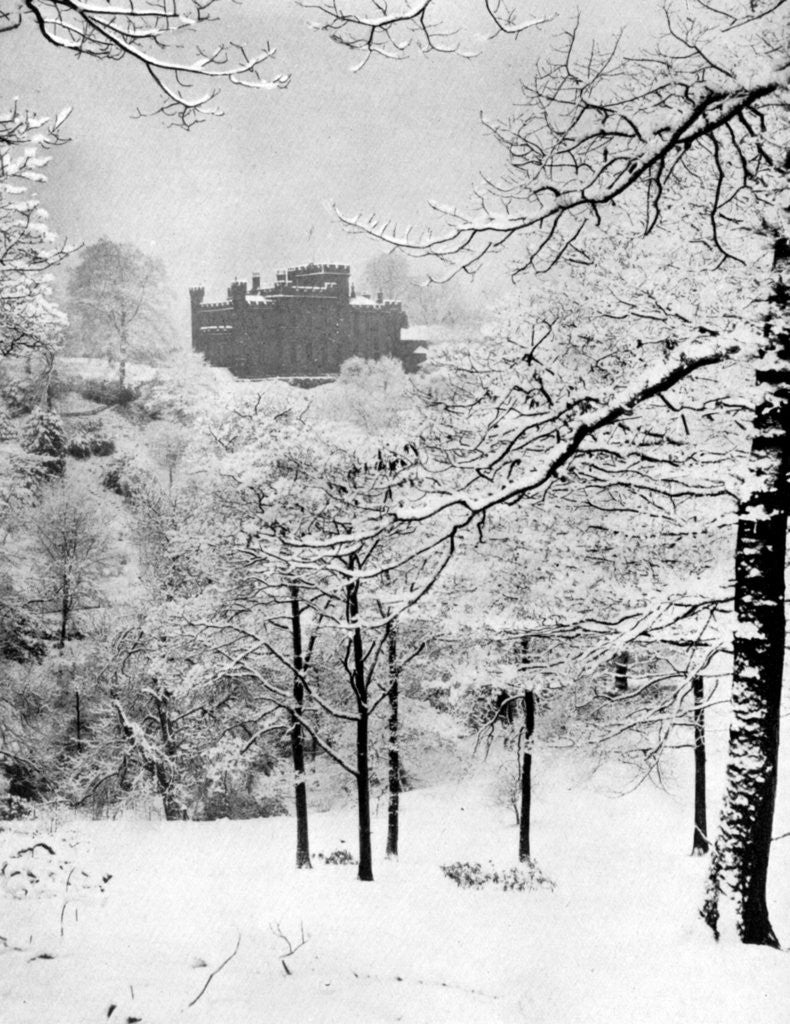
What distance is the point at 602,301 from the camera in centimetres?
562

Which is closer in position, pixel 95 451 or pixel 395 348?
pixel 95 451

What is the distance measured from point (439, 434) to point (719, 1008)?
413 cm

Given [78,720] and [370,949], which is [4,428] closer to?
[370,949]

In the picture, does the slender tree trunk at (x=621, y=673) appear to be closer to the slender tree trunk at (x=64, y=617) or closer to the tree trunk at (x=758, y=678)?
Result: the tree trunk at (x=758, y=678)

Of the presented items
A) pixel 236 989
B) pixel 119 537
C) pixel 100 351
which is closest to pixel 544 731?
pixel 236 989

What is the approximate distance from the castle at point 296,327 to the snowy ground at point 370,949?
173ft

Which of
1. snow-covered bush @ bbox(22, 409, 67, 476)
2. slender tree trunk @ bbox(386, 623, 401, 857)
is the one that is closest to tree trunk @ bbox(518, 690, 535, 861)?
slender tree trunk @ bbox(386, 623, 401, 857)

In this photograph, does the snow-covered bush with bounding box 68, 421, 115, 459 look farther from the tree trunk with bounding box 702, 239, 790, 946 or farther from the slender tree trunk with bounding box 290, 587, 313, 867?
the tree trunk with bounding box 702, 239, 790, 946

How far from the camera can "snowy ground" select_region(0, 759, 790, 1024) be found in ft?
12.4

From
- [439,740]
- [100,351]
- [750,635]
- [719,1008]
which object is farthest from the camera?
[100,351]

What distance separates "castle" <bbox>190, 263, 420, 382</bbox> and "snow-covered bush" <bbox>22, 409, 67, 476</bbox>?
24717 millimetres

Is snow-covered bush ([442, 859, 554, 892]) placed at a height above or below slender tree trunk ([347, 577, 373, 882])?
below

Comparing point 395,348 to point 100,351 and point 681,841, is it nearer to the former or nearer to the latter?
point 100,351

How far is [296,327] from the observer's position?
60.8 meters
